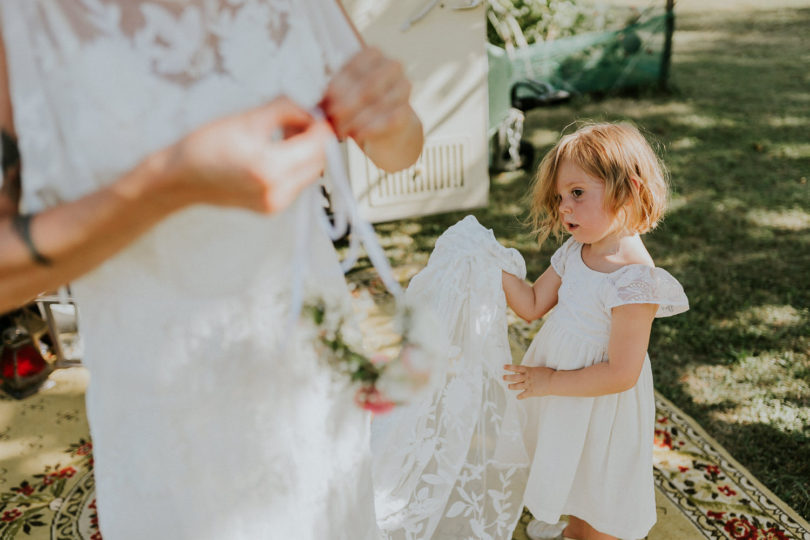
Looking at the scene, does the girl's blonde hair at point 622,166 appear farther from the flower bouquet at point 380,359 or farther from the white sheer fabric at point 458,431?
the flower bouquet at point 380,359

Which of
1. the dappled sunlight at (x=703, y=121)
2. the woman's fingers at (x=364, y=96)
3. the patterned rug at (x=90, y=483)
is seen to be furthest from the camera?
the dappled sunlight at (x=703, y=121)

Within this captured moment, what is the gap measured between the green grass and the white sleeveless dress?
563 millimetres

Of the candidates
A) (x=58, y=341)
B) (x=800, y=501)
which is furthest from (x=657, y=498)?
(x=58, y=341)

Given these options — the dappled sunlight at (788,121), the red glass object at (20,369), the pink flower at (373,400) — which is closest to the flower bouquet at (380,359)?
the pink flower at (373,400)

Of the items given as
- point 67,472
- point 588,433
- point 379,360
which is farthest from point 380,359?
point 67,472

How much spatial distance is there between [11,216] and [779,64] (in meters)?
8.04

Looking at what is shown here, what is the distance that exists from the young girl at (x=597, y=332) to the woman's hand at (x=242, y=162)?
1.07 m

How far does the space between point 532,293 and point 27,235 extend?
4.61ft

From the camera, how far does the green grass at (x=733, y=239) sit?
257cm

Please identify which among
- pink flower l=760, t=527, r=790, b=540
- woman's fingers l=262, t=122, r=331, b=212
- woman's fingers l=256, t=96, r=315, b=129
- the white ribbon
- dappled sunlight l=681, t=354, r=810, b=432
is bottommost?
dappled sunlight l=681, t=354, r=810, b=432

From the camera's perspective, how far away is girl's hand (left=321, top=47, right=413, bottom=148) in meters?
0.78

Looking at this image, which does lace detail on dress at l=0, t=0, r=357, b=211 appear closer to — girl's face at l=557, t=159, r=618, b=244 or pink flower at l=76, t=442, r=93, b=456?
girl's face at l=557, t=159, r=618, b=244

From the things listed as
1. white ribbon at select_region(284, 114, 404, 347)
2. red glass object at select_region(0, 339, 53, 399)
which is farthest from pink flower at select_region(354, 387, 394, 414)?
red glass object at select_region(0, 339, 53, 399)

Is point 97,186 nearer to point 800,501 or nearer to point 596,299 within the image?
point 596,299
